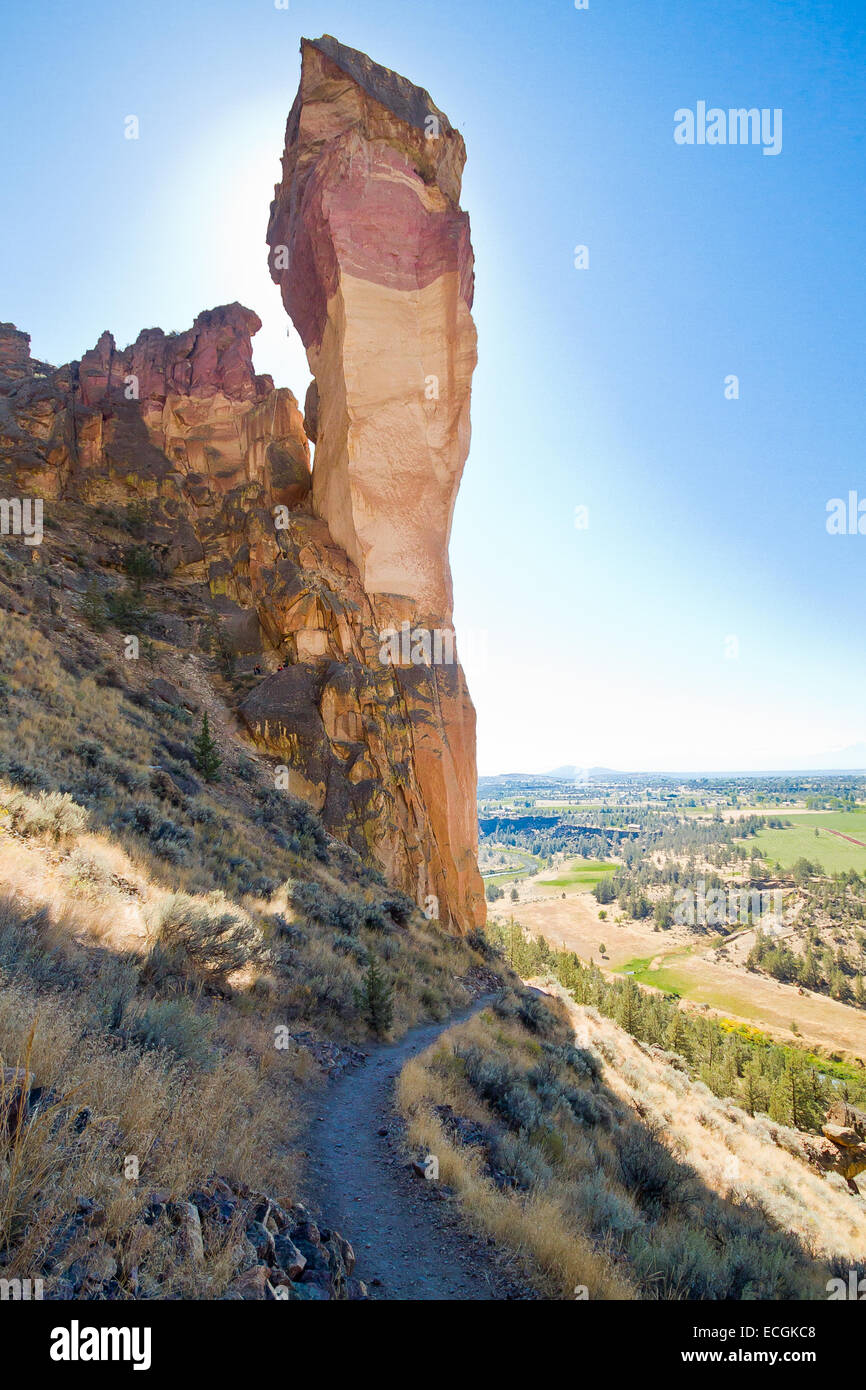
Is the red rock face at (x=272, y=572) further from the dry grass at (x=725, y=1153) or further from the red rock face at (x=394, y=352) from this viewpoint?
the dry grass at (x=725, y=1153)

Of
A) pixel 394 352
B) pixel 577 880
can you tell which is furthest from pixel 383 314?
pixel 577 880

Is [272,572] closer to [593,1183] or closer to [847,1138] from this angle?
[593,1183]

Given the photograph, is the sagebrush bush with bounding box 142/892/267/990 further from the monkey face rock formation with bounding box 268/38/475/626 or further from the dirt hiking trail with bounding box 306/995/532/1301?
the monkey face rock formation with bounding box 268/38/475/626

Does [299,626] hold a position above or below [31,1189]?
above

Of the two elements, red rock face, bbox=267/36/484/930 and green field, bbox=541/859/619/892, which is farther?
green field, bbox=541/859/619/892

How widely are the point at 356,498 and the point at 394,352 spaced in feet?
22.9

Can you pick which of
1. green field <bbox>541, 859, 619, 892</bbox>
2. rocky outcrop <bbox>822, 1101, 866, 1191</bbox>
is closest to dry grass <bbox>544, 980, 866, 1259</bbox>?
rocky outcrop <bbox>822, 1101, 866, 1191</bbox>

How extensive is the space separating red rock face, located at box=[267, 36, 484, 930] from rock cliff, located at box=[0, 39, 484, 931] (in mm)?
95

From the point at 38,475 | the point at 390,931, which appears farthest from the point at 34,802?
the point at 38,475

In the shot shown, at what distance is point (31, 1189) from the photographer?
2311 millimetres

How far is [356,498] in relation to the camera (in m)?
25.2

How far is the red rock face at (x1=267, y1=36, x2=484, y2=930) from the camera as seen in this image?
25.1m
